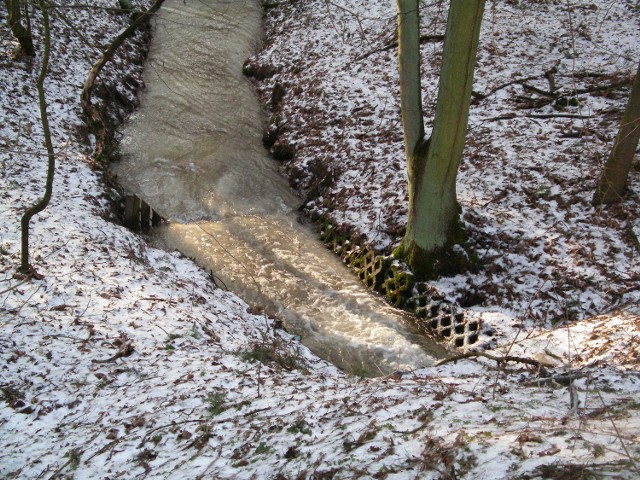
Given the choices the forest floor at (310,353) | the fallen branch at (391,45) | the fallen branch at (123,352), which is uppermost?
the fallen branch at (391,45)

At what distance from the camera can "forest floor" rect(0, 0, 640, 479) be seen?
315cm

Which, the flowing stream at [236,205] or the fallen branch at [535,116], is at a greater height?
the fallen branch at [535,116]

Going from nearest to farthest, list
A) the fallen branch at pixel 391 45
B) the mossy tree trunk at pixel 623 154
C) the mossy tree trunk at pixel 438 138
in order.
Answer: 1. the mossy tree trunk at pixel 438 138
2. the mossy tree trunk at pixel 623 154
3. the fallen branch at pixel 391 45

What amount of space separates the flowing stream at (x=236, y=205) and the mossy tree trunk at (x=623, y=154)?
3262 millimetres

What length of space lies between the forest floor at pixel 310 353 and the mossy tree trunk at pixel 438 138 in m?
0.34

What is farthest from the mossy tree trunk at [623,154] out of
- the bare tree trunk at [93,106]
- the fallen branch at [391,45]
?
the bare tree trunk at [93,106]

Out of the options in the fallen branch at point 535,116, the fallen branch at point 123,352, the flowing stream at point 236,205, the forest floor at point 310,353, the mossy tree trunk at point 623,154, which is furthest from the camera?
the fallen branch at point 535,116

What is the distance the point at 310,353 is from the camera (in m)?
6.17

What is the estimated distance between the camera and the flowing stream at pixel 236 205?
6.79 m

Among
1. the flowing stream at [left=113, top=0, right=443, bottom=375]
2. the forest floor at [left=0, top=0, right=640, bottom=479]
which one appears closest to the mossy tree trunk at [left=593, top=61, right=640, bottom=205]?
the forest floor at [left=0, top=0, right=640, bottom=479]

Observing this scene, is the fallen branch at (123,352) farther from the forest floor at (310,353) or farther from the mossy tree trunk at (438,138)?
the mossy tree trunk at (438,138)

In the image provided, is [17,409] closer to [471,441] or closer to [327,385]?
[327,385]

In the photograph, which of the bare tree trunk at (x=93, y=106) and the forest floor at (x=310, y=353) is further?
the bare tree trunk at (x=93, y=106)

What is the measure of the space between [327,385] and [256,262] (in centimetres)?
395
